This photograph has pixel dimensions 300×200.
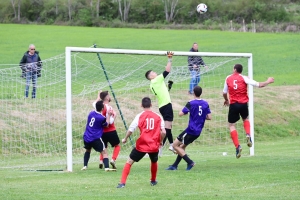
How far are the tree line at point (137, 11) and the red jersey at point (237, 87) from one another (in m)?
63.6

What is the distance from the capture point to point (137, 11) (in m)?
88.4

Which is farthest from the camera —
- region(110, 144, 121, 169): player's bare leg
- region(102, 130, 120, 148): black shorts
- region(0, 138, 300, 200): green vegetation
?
region(102, 130, 120, 148): black shorts

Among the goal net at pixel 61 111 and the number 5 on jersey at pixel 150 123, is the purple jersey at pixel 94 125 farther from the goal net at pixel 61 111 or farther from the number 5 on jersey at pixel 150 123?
the number 5 on jersey at pixel 150 123

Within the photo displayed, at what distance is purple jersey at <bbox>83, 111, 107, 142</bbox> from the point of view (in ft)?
51.6

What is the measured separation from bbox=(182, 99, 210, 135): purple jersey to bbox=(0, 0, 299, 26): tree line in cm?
6461

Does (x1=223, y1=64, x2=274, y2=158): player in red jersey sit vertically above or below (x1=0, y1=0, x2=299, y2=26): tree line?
below

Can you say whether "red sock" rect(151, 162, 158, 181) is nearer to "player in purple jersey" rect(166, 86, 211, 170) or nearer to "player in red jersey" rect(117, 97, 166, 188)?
"player in red jersey" rect(117, 97, 166, 188)

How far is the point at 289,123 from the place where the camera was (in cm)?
2831

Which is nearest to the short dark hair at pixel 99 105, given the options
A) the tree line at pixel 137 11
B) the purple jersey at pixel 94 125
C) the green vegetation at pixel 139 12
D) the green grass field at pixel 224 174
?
the purple jersey at pixel 94 125

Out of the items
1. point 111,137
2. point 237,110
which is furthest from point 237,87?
point 111,137

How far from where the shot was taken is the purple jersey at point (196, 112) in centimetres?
1557

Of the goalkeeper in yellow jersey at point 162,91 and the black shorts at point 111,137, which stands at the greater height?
the goalkeeper in yellow jersey at point 162,91

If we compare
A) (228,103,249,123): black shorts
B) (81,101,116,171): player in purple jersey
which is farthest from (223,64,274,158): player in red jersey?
(81,101,116,171): player in purple jersey

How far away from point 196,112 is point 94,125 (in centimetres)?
243
